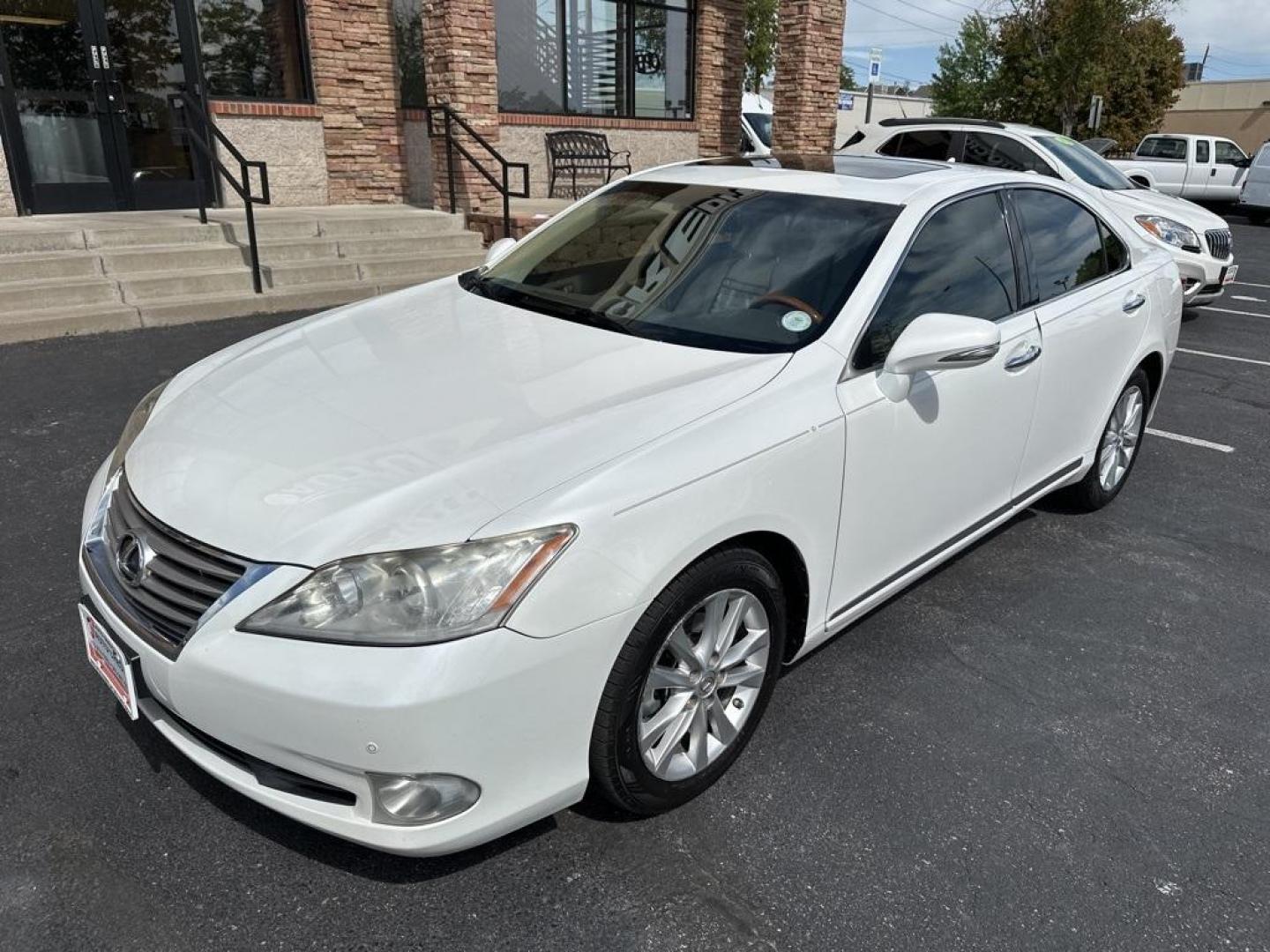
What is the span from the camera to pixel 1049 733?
2.92 m

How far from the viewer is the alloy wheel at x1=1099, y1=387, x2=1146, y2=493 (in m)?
4.38

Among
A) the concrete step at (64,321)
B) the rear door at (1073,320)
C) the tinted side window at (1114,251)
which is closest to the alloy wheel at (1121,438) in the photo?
the rear door at (1073,320)

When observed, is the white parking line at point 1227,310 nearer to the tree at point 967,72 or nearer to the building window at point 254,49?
the building window at point 254,49

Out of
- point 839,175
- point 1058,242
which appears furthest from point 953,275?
point 1058,242

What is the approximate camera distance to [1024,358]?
11.1ft

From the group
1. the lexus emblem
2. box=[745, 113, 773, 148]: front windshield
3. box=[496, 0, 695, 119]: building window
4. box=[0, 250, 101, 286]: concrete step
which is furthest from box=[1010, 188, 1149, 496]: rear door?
box=[745, 113, 773, 148]: front windshield

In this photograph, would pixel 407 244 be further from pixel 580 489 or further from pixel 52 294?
pixel 580 489

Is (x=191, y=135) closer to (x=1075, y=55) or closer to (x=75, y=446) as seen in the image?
(x=75, y=446)

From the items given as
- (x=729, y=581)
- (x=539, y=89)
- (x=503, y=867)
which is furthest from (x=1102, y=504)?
(x=539, y=89)

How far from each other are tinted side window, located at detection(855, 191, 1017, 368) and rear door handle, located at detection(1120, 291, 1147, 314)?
0.93 meters

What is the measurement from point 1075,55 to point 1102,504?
24.4 m

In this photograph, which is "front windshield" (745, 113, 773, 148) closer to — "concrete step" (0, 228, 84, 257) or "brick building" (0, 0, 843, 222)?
"brick building" (0, 0, 843, 222)

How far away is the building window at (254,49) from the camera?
32.7ft

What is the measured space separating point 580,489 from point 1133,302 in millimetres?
3228
